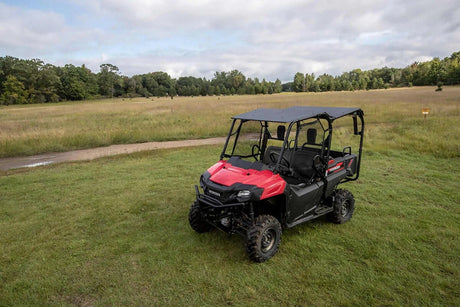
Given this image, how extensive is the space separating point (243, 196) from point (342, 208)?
2.47 metres

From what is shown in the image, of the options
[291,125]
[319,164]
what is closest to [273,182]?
[291,125]

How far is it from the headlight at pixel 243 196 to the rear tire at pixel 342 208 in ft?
7.13

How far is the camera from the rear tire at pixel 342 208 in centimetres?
543

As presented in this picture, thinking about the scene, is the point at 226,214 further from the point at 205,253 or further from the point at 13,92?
the point at 13,92

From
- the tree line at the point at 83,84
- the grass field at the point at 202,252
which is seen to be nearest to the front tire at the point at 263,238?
the grass field at the point at 202,252

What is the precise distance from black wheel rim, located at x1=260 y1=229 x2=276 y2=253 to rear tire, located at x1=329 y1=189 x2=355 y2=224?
64.1 inches

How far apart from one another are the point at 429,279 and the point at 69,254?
5.42 metres

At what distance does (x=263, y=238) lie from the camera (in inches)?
173

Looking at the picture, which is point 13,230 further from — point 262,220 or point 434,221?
point 434,221

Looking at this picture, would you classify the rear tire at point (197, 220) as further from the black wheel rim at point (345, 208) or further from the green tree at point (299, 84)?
the green tree at point (299, 84)

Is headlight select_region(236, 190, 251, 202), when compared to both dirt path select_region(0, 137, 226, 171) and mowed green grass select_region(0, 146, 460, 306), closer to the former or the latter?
mowed green grass select_region(0, 146, 460, 306)

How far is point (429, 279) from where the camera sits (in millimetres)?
3930

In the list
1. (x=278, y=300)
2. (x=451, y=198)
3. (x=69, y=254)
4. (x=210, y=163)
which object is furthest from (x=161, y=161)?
(x=451, y=198)

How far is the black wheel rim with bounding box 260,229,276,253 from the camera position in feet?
14.4
